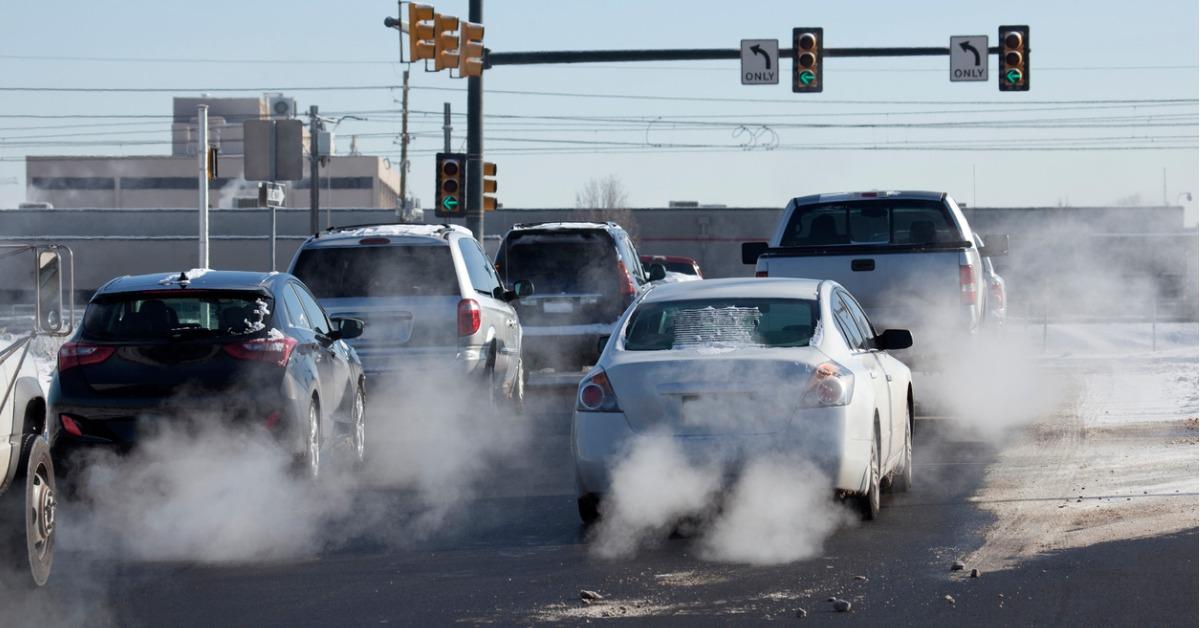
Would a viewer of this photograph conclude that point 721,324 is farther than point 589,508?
Yes

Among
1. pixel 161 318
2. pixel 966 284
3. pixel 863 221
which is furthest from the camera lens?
pixel 863 221

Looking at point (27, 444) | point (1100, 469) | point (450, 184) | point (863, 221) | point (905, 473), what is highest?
point (450, 184)

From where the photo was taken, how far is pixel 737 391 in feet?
29.5

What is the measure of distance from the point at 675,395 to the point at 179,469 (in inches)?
122

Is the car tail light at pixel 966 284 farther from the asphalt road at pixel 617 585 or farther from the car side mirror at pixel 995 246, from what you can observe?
the asphalt road at pixel 617 585

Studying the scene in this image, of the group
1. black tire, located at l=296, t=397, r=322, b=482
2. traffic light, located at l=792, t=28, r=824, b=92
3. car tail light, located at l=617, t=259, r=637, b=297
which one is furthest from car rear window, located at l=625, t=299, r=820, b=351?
traffic light, located at l=792, t=28, r=824, b=92

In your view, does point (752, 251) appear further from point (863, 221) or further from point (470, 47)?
point (470, 47)

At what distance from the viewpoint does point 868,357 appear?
1015cm

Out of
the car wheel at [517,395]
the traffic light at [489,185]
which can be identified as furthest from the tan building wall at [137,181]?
the car wheel at [517,395]

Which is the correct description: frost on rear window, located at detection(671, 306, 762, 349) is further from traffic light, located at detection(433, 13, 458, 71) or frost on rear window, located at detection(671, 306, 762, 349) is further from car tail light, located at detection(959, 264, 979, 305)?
traffic light, located at detection(433, 13, 458, 71)

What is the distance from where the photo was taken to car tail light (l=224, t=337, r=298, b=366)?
10.3 meters

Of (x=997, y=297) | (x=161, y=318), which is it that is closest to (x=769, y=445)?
(x=161, y=318)

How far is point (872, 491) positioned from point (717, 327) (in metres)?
1.29

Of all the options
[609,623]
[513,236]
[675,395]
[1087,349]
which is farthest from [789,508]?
[1087,349]
